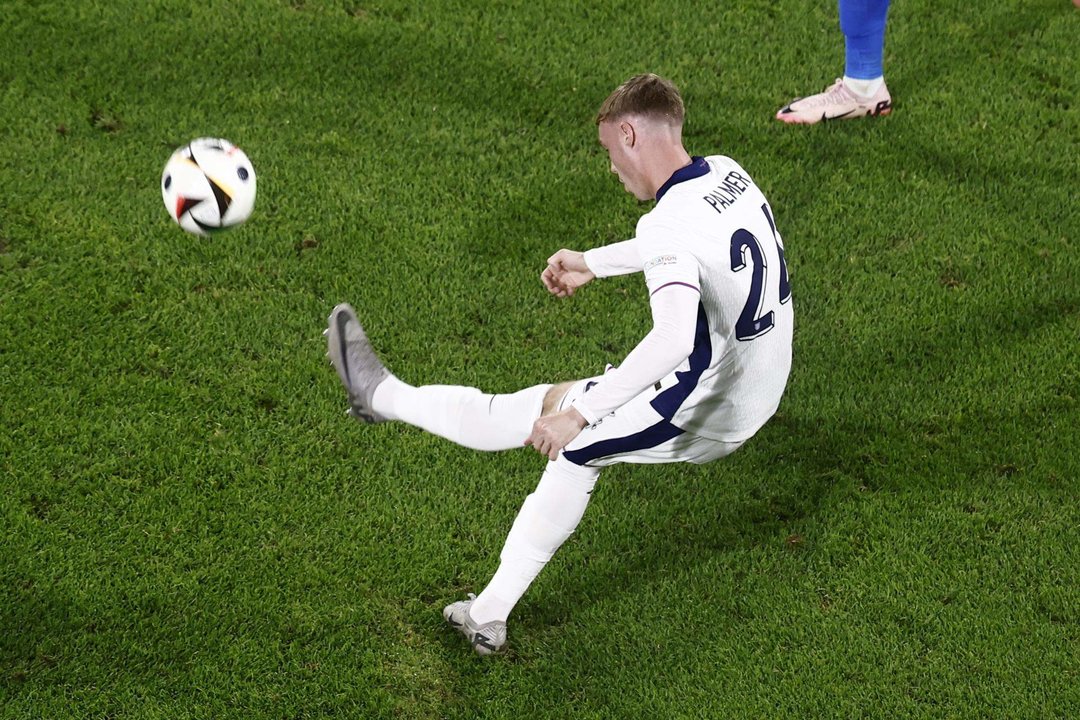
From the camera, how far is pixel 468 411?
4195 millimetres

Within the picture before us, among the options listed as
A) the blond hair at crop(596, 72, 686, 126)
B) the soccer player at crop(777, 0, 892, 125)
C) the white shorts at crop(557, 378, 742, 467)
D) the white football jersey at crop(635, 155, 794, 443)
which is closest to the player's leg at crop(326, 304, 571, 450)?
the white shorts at crop(557, 378, 742, 467)

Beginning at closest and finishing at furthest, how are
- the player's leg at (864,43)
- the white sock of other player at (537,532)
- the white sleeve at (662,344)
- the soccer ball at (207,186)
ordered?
the white sleeve at (662,344) → the white sock of other player at (537,532) → the soccer ball at (207,186) → the player's leg at (864,43)

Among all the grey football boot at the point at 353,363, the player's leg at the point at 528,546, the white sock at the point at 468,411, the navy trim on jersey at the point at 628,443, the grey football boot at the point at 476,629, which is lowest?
the grey football boot at the point at 476,629

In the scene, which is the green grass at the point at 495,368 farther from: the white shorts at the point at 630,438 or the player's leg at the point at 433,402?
the white shorts at the point at 630,438

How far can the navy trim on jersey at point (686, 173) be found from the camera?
12.5 feet

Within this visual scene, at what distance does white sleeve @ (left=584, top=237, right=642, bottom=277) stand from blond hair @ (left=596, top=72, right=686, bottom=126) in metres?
0.53

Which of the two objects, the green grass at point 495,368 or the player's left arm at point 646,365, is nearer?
the player's left arm at point 646,365

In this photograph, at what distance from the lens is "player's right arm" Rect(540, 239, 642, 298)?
4.29 m

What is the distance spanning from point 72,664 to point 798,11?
5310 mm

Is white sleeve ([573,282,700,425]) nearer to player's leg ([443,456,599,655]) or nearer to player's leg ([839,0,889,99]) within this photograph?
player's leg ([443,456,599,655])

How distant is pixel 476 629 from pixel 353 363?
1045 mm

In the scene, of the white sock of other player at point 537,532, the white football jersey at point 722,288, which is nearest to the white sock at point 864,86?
the white football jersey at point 722,288

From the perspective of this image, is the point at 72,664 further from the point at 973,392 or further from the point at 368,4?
the point at 368,4

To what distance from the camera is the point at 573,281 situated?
448cm
